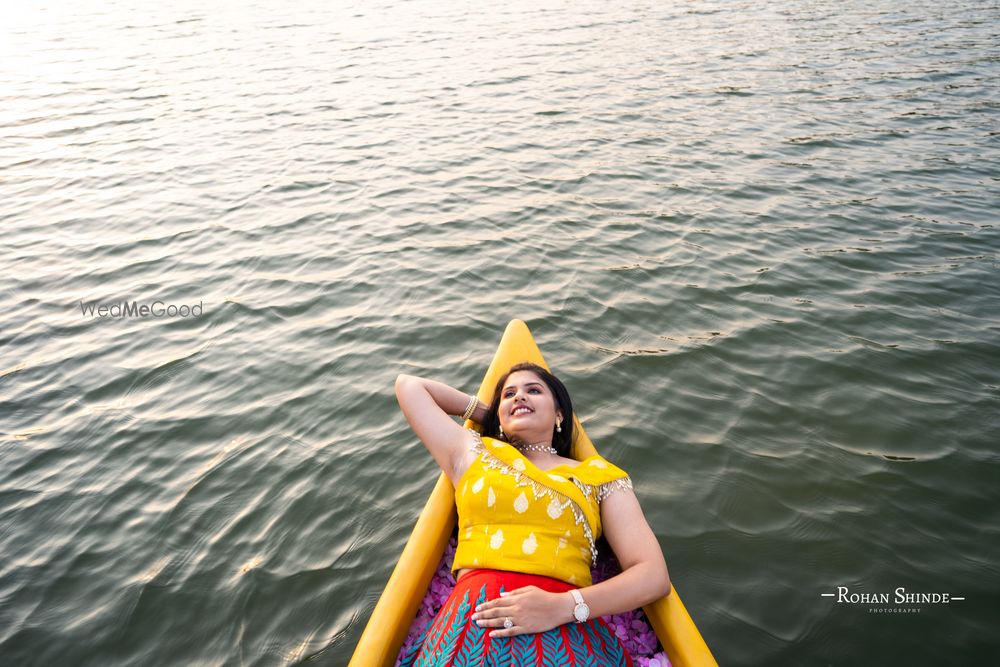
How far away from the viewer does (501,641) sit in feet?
7.52

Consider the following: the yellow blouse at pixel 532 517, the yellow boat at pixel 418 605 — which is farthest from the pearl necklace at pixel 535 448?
the yellow boat at pixel 418 605

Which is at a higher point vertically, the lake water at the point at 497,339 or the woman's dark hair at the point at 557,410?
the woman's dark hair at the point at 557,410

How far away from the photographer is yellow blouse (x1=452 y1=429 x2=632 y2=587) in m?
2.57

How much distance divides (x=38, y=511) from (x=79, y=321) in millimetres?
2323

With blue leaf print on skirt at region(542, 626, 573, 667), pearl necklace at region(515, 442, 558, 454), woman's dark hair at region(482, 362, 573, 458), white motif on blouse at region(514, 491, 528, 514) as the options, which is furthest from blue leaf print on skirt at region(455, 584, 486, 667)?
woman's dark hair at region(482, 362, 573, 458)

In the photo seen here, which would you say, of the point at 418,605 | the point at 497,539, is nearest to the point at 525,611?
the point at 497,539

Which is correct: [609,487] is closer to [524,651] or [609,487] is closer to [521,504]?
[521,504]

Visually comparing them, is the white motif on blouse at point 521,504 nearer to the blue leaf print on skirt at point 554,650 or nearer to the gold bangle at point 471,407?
the blue leaf print on skirt at point 554,650

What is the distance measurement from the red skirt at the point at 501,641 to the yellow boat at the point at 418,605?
0.39ft

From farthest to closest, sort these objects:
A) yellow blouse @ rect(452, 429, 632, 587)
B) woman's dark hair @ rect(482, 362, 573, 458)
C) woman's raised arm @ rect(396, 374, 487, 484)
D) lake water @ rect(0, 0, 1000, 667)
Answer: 1. lake water @ rect(0, 0, 1000, 667)
2. woman's dark hair @ rect(482, 362, 573, 458)
3. woman's raised arm @ rect(396, 374, 487, 484)
4. yellow blouse @ rect(452, 429, 632, 587)

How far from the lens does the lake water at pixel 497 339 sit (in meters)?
3.38

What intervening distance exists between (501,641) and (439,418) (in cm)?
113

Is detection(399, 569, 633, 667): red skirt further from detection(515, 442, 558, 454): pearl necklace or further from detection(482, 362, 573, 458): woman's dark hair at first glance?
detection(482, 362, 573, 458): woman's dark hair

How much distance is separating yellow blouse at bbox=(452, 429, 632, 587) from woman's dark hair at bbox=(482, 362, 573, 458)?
37cm
